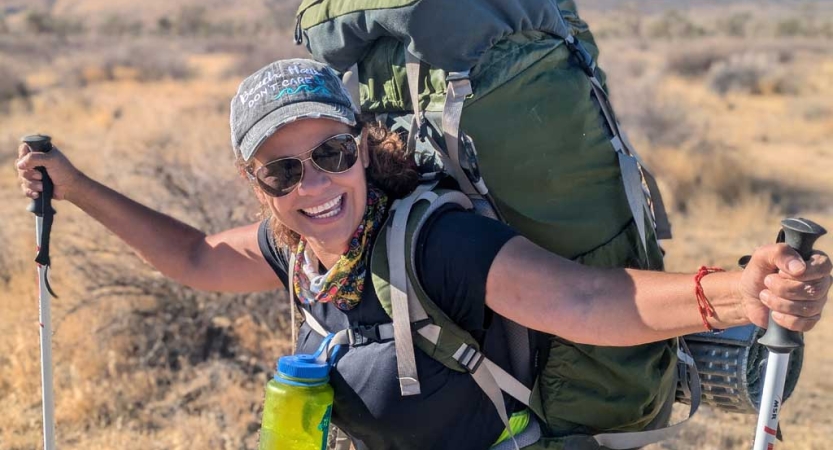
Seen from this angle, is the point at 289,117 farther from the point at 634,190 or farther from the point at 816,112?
the point at 816,112

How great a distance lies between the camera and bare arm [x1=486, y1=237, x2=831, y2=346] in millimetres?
1664

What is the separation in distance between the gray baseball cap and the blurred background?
7.71 feet

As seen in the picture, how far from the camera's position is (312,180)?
229 centimetres

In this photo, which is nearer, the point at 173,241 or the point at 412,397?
the point at 412,397

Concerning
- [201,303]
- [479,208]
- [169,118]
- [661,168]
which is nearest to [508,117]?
[479,208]

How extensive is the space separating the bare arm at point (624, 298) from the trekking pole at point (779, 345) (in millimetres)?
33

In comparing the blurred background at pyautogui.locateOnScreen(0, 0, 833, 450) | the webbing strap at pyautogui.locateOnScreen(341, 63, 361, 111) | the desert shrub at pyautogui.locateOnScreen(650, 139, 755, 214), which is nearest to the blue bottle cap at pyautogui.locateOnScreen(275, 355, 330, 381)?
the webbing strap at pyautogui.locateOnScreen(341, 63, 361, 111)

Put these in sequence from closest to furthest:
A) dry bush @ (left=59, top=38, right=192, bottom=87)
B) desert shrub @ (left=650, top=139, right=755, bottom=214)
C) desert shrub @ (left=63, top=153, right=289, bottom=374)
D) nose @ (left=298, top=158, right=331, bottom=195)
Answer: nose @ (left=298, top=158, right=331, bottom=195)
desert shrub @ (left=63, top=153, right=289, bottom=374)
desert shrub @ (left=650, top=139, right=755, bottom=214)
dry bush @ (left=59, top=38, right=192, bottom=87)

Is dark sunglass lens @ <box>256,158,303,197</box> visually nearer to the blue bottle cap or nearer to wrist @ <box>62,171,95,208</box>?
the blue bottle cap

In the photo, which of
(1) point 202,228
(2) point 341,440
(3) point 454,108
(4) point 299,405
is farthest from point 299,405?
(1) point 202,228

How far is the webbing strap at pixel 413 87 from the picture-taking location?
2.37 meters

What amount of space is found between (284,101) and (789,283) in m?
1.21

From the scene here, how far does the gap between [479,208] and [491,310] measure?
10.1 inches

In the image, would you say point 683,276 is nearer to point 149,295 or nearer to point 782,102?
point 149,295
